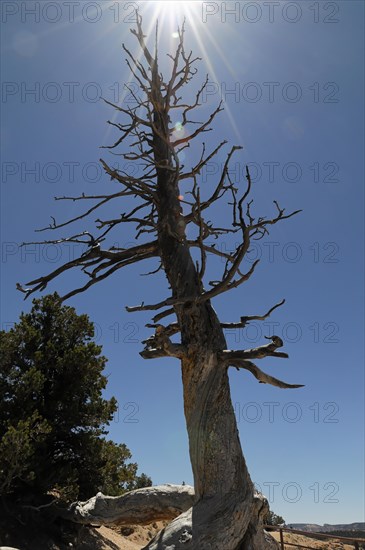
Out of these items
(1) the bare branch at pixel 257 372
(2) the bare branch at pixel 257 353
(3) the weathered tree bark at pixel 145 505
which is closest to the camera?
(2) the bare branch at pixel 257 353

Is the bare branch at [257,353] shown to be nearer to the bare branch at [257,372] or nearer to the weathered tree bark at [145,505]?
the bare branch at [257,372]

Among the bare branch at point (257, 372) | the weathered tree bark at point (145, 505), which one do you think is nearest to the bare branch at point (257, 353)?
the bare branch at point (257, 372)

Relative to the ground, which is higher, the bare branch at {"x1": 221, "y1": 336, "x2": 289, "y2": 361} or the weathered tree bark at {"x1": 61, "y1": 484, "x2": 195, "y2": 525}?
the bare branch at {"x1": 221, "y1": 336, "x2": 289, "y2": 361}

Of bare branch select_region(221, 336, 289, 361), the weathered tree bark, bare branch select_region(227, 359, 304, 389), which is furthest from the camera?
the weathered tree bark

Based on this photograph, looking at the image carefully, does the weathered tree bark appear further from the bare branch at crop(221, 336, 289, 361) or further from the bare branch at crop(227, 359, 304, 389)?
the bare branch at crop(221, 336, 289, 361)

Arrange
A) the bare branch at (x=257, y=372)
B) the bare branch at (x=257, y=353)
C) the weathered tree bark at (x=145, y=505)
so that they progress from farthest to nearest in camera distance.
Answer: the weathered tree bark at (x=145, y=505) → the bare branch at (x=257, y=372) → the bare branch at (x=257, y=353)

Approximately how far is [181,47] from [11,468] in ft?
32.7

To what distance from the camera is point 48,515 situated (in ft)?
36.7

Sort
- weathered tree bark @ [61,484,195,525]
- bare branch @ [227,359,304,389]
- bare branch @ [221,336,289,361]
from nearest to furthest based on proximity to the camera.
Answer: bare branch @ [221,336,289,361] → bare branch @ [227,359,304,389] → weathered tree bark @ [61,484,195,525]

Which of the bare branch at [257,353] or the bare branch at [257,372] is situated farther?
the bare branch at [257,372]

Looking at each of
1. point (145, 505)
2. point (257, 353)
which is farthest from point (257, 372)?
point (145, 505)

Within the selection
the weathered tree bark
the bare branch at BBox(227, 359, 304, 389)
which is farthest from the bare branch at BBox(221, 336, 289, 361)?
the weathered tree bark

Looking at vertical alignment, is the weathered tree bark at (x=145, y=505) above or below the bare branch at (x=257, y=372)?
below

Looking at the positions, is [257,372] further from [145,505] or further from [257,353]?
[145,505]
